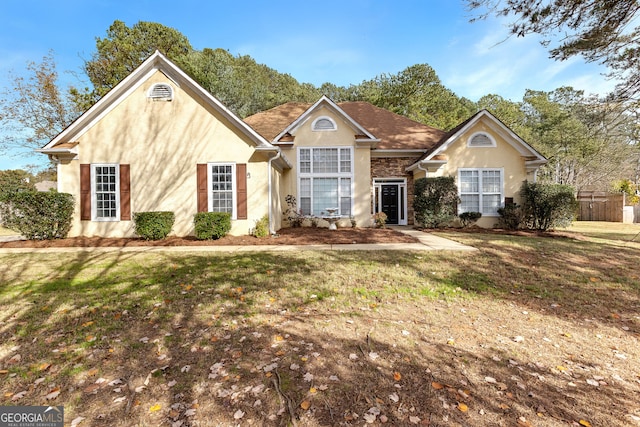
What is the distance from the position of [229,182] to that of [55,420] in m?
9.04

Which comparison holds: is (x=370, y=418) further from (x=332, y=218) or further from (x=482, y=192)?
(x=482, y=192)

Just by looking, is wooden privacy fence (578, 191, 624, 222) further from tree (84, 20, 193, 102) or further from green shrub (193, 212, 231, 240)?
tree (84, 20, 193, 102)

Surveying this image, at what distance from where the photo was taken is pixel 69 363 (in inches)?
118

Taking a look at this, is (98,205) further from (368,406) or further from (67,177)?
(368,406)

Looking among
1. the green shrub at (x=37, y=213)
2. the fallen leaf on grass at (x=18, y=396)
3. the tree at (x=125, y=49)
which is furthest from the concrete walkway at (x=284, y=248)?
the tree at (x=125, y=49)

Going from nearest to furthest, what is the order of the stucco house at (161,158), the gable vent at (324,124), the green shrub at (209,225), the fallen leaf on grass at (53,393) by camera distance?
the fallen leaf on grass at (53,393)
the green shrub at (209,225)
the stucco house at (161,158)
the gable vent at (324,124)

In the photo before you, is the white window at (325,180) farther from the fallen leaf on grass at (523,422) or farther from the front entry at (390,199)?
the fallen leaf on grass at (523,422)

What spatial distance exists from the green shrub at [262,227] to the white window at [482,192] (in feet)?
30.0

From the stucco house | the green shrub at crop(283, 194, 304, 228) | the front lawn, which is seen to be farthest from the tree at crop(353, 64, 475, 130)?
the front lawn

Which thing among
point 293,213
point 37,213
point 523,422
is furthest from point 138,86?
point 523,422

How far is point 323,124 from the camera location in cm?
1341

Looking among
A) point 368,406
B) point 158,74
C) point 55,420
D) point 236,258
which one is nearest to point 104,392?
point 55,420

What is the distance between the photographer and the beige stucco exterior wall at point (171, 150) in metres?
10.7

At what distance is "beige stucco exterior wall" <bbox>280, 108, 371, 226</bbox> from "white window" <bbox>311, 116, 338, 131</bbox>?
0.46ft
